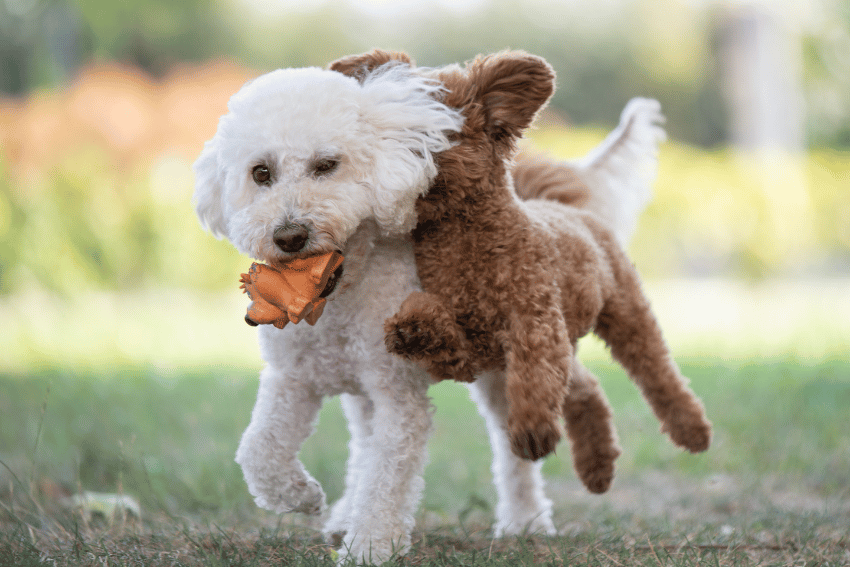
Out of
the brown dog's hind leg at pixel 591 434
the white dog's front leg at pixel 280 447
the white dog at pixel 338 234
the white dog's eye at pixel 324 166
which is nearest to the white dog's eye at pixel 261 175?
the white dog at pixel 338 234

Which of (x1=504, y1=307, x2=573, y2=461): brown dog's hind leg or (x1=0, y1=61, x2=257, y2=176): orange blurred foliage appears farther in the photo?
(x1=0, y1=61, x2=257, y2=176): orange blurred foliage

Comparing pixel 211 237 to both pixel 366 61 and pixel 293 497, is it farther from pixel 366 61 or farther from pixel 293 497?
pixel 293 497

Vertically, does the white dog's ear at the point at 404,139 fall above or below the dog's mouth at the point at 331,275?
above

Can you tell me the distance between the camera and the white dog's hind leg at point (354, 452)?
2.77 m

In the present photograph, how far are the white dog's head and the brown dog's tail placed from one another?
105cm

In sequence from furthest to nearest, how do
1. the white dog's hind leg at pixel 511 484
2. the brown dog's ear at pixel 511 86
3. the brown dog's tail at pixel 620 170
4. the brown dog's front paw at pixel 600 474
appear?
the brown dog's tail at pixel 620 170, the white dog's hind leg at pixel 511 484, the brown dog's front paw at pixel 600 474, the brown dog's ear at pixel 511 86

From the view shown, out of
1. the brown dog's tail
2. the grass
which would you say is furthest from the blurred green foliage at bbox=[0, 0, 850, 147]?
the brown dog's tail

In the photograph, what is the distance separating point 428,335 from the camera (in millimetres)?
2199

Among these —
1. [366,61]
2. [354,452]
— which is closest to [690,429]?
[354,452]

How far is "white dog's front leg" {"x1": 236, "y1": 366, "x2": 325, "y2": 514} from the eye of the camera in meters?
2.33

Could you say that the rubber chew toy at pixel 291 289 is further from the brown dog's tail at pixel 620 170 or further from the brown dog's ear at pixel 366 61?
the brown dog's tail at pixel 620 170

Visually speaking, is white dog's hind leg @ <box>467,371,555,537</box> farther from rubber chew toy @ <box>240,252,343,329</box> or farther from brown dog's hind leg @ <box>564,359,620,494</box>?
rubber chew toy @ <box>240,252,343,329</box>

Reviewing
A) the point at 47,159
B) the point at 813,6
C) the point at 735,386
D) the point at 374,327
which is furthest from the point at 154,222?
the point at 813,6

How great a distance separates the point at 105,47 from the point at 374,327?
1535 cm
